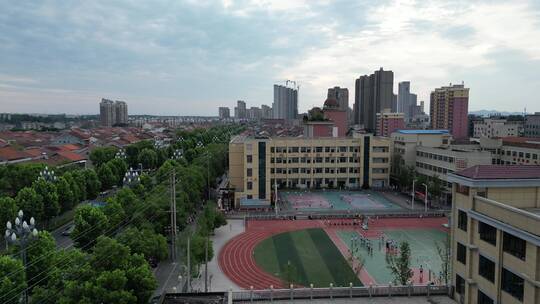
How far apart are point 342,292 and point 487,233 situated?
626 cm

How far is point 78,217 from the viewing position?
24250 millimetres

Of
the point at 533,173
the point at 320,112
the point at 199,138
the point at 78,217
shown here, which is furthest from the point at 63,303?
the point at 199,138

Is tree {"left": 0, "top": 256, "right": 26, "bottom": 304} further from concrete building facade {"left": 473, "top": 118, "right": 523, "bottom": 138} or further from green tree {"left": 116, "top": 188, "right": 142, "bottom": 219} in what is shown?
concrete building facade {"left": 473, "top": 118, "right": 523, "bottom": 138}

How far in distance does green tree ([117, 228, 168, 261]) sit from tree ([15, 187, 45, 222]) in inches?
479

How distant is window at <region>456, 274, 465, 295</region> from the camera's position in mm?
15773

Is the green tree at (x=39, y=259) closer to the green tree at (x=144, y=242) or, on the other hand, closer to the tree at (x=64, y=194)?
the green tree at (x=144, y=242)

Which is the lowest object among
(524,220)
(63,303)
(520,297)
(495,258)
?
(63,303)

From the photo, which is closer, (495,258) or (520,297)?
(520,297)

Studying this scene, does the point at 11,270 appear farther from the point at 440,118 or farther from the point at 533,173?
the point at 440,118

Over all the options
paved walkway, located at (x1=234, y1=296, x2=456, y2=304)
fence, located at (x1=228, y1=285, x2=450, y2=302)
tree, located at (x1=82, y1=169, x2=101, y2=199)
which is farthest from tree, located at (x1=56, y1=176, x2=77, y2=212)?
paved walkway, located at (x1=234, y1=296, x2=456, y2=304)

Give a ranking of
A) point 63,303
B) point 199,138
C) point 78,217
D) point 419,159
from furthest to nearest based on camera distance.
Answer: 1. point 199,138
2. point 419,159
3. point 78,217
4. point 63,303

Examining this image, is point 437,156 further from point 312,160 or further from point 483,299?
point 483,299

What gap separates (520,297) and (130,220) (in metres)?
23.2

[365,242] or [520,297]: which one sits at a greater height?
[520,297]
